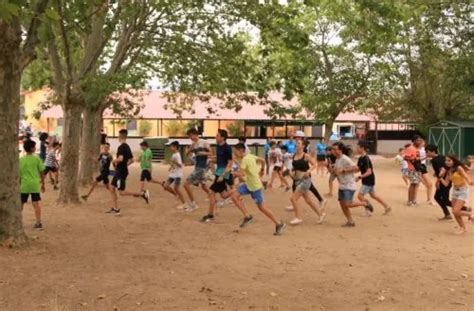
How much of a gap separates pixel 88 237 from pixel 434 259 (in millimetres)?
4967

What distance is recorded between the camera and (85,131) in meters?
17.5

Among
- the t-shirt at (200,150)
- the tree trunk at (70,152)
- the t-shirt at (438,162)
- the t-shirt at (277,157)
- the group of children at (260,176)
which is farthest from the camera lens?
the t-shirt at (277,157)

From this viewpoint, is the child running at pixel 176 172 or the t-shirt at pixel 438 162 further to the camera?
the child running at pixel 176 172

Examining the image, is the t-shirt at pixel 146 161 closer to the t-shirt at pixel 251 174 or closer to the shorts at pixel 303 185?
the shorts at pixel 303 185

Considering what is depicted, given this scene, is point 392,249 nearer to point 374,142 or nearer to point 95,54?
point 95,54

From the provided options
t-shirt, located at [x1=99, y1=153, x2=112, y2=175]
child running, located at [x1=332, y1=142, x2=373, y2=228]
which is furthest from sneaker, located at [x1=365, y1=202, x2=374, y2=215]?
t-shirt, located at [x1=99, y1=153, x2=112, y2=175]

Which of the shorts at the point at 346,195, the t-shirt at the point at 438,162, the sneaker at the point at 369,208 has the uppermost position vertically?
the t-shirt at the point at 438,162

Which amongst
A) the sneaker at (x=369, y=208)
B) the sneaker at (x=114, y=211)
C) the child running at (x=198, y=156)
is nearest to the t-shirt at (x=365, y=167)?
the sneaker at (x=369, y=208)

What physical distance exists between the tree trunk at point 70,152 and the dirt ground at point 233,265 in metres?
1.57

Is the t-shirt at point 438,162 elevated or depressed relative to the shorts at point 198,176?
elevated

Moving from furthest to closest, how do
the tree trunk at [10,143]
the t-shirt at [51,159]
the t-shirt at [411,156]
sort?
the t-shirt at [51,159], the t-shirt at [411,156], the tree trunk at [10,143]

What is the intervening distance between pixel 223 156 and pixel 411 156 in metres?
4.94

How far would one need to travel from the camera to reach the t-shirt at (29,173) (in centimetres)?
950

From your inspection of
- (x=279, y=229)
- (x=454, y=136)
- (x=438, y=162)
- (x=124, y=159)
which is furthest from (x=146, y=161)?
(x=454, y=136)
